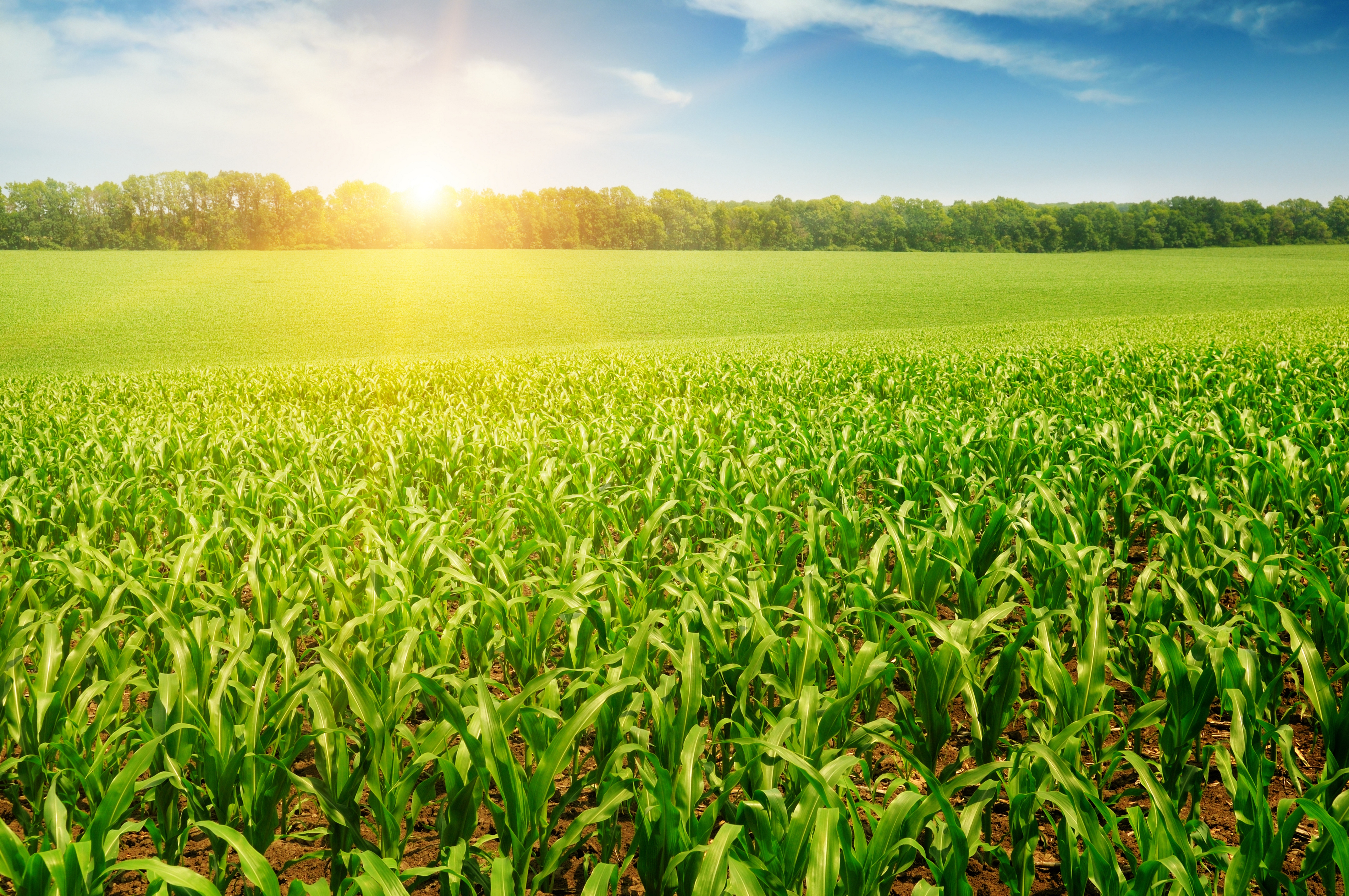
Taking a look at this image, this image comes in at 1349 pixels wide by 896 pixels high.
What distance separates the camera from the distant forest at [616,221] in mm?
74562

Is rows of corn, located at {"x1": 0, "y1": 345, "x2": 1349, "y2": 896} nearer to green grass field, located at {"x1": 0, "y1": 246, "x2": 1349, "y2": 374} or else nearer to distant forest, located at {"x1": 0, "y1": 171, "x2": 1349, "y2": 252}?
green grass field, located at {"x1": 0, "y1": 246, "x2": 1349, "y2": 374}

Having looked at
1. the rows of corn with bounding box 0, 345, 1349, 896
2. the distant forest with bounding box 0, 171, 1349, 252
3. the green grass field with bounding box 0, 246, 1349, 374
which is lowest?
the rows of corn with bounding box 0, 345, 1349, 896

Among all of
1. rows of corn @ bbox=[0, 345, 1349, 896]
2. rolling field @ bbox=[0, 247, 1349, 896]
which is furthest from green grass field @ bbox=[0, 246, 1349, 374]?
rows of corn @ bbox=[0, 345, 1349, 896]

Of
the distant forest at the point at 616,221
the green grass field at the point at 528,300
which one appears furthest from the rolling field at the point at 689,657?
the distant forest at the point at 616,221

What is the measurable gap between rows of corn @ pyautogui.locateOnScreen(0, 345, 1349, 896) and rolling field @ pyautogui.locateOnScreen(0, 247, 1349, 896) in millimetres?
18

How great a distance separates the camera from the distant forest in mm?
74562

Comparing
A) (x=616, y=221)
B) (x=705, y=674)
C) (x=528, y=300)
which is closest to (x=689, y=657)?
(x=705, y=674)

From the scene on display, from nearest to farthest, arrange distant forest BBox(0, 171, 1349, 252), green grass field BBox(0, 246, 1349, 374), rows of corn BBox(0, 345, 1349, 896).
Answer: rows of corn BBox(0, 345, 1349, 896) → green grass field BBox(0, 246, 1349, 374) → distant forest BBox(0, 171, 1349, 252)

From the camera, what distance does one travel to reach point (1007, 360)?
12.1m

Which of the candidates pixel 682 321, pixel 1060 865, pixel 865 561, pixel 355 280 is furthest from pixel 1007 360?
pixel 355 280

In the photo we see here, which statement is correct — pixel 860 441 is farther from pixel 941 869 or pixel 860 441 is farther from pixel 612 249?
pixel 612 249

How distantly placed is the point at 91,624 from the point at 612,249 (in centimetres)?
8833

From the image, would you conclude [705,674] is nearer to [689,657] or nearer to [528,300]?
[689,657]

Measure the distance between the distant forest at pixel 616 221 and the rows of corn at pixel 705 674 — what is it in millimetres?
88641
